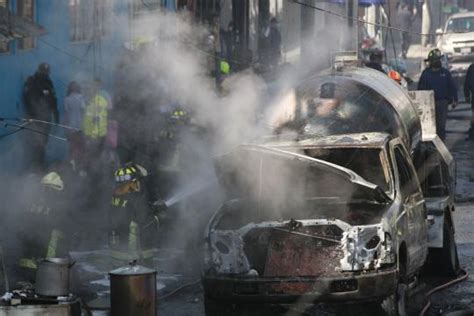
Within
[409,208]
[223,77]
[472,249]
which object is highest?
[223,77]

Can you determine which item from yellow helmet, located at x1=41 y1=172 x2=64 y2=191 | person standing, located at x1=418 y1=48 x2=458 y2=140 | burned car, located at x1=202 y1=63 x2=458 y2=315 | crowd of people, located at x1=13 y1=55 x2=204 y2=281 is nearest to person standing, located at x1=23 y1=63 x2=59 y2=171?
crowd of people, located at x1=13 y1=55 x2=204 y2=281

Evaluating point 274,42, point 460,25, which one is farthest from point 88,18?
point 460,25

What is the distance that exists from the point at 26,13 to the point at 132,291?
30.8ft

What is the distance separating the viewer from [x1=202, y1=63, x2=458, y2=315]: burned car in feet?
31.4

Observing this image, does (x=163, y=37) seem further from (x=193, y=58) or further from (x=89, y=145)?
(x=89, y=145)

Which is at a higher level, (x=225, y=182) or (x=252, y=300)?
(x=225, y=182)

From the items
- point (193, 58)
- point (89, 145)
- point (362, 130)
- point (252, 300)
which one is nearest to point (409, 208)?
point (252, 300)

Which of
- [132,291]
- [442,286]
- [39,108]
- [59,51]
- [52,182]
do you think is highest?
[59,51]

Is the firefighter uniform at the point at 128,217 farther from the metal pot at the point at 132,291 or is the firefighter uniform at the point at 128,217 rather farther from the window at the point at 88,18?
the window at the point at 88,18

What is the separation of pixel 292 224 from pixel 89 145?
862 centimetres

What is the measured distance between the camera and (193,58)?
20.6 meters

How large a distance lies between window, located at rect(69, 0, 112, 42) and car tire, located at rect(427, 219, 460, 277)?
9.54 metres

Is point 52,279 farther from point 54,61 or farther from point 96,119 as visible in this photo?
point 54,61

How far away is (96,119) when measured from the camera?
18.1m
